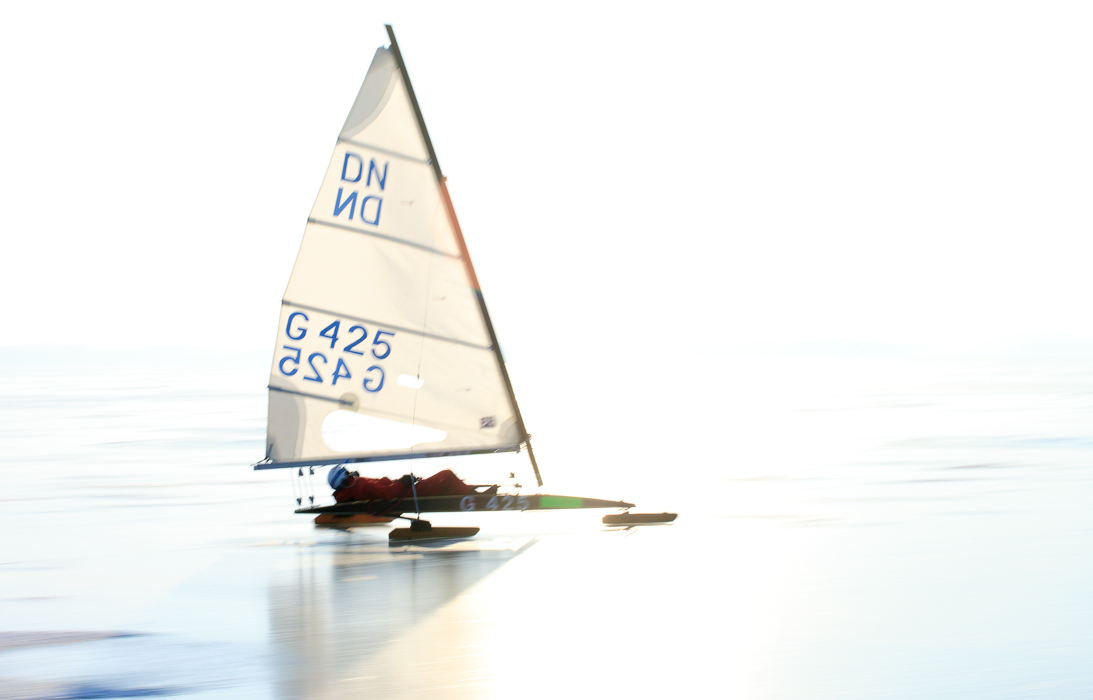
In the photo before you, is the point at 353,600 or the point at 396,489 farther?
the point at 396,489

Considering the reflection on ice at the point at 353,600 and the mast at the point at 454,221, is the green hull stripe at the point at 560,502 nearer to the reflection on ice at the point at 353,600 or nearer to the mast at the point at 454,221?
the mast at the point at 454,221

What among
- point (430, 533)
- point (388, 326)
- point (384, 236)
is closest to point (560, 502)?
point (430, 533)

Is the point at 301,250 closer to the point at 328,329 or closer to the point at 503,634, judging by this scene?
the point at 328,329

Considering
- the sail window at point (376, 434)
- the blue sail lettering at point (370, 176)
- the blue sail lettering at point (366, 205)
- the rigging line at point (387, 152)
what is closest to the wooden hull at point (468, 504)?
the sail window at point (376, 434)

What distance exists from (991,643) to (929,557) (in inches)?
114

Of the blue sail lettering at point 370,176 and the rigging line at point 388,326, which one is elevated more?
the blue sail lettering at point 370,176

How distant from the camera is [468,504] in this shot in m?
11.2

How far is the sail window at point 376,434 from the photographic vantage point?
11609mm

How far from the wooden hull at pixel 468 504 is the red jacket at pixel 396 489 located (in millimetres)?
66

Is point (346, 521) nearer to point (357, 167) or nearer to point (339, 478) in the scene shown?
point (339, 478)

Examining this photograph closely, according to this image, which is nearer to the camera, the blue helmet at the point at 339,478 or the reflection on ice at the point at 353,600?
the reflection on ice at the point at 353,600

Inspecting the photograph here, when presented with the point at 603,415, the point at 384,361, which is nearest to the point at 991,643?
the point at 384,361

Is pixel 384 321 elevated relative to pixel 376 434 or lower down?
elevated

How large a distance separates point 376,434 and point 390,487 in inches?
25.9
